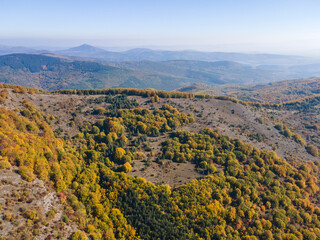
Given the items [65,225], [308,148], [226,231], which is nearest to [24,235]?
[65,225]

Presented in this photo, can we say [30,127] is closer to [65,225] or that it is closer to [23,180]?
[23,180]

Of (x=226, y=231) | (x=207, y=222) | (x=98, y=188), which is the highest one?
(x=98, y=188)

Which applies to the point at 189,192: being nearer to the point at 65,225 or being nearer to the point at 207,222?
the point at 207,222

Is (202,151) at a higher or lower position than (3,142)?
lower

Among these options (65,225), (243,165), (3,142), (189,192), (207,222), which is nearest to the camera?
(65,225)

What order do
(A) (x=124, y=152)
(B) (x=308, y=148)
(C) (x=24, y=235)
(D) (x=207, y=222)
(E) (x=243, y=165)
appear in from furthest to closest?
1. (B) (x=308, y=148)
2. (E) (x=243, y=165)
3. (A) (x=124, y=152)
4. (D) (x=207, y=222)
5. (C) (x=24, y=235)

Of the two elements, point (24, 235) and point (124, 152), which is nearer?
point (24, 235)
